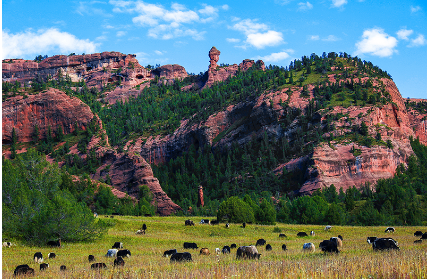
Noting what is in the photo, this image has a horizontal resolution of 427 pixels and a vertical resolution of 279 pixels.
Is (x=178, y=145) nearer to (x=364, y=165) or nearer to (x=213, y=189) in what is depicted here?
(x=213, y=189)

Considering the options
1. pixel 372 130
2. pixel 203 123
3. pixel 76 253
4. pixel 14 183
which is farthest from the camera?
pixel 203 123

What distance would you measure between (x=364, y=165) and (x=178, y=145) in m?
91.9

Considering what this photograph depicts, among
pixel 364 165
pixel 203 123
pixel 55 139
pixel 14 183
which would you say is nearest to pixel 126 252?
pixel 14 183

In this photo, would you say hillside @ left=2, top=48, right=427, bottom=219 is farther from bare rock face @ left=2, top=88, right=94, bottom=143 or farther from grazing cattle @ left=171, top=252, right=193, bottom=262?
grazing cattle @ left=171, top=252, right=193, bottom=262

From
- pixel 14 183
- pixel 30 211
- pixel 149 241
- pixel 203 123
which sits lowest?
pixel 149 241

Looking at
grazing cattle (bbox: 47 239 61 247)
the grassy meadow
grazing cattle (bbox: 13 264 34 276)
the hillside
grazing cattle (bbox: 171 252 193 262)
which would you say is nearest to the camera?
the grassy meadow

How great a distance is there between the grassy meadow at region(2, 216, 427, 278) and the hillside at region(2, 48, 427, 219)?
50528 millimetres

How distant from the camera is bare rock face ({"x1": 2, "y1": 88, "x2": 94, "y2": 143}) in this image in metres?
113

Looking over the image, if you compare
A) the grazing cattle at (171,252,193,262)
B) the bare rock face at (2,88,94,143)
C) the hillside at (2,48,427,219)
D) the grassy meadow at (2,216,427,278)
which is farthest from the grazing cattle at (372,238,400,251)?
the bare rock face at (2,88,94,143)

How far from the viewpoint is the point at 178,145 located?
18000 cm

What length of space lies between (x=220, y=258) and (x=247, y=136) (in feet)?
462

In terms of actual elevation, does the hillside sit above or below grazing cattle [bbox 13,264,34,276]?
above

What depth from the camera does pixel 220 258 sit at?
889 inches

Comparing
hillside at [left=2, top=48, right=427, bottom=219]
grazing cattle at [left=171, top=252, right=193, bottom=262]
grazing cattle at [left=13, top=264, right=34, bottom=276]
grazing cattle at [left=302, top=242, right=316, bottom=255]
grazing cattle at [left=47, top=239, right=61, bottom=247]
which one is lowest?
grazing cattle at [left=302, top=242, right=316, bottom=255]
